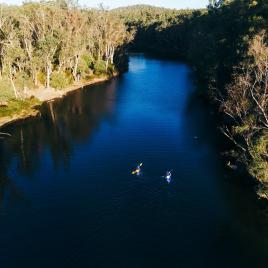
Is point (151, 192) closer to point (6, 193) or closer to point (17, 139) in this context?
point (6, 193)

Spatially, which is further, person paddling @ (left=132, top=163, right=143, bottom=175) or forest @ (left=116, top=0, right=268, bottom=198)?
person paddling @ (left=132, top=163, right=143, bottom=175)

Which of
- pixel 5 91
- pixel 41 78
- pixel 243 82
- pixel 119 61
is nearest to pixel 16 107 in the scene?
pixel 5 91

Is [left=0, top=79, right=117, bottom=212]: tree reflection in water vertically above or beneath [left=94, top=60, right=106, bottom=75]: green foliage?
beneath

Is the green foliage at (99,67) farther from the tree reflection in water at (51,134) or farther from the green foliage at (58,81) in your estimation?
the tree reflection in water at (51,134)

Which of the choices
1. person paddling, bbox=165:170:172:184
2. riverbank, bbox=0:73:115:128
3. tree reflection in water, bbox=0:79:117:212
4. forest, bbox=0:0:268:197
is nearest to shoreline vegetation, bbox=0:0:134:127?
riverbank, bbox=0:73:115:128

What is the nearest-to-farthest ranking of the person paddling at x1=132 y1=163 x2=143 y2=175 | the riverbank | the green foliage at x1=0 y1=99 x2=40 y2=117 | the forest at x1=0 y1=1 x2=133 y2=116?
the person paddling at x1=132 y1=163 x2=143 y2=175
the riverbank
the green foliage at x1=0 y1=99 x2=40 y2=117
the forest at x1=0 y1=1 x2=133 y2=116

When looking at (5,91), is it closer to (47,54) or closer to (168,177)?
(47,54)

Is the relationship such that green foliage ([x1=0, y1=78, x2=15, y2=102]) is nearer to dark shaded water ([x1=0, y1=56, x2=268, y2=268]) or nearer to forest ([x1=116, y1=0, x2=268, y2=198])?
dark shaded water ([x1=0, y1=56, x2=268, y2=268])
